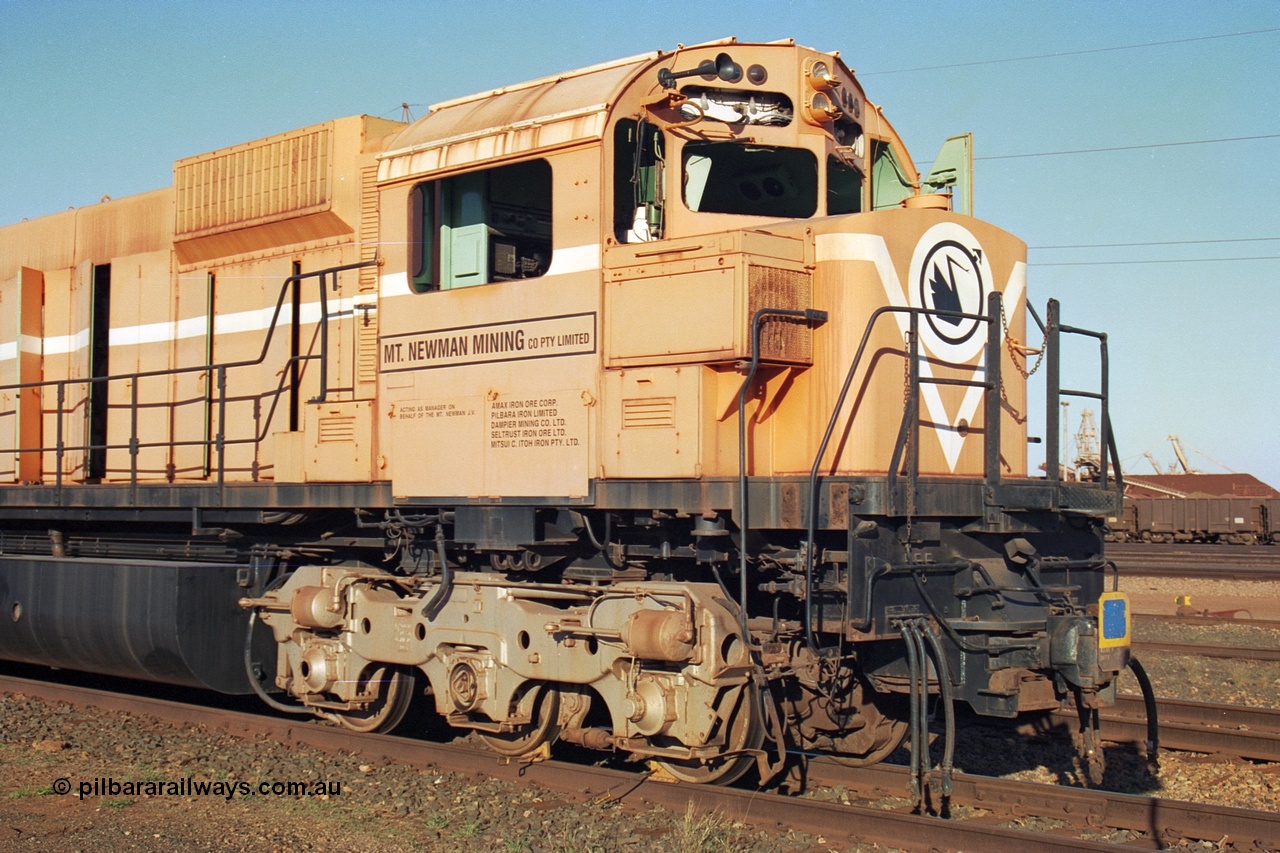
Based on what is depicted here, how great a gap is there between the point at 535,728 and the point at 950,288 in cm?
372

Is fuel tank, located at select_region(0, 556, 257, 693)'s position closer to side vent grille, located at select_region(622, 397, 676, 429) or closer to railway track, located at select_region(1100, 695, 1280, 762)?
side vent grille, located at select_region(622, 397, 676, 429)

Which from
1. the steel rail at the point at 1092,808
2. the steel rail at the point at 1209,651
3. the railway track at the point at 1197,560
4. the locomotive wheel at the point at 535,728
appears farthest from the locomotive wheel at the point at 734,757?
the railway track at the point at 1197,560

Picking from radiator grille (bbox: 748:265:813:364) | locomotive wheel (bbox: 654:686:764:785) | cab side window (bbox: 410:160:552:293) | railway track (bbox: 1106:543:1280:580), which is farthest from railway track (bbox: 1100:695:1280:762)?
railway track (bbox: 1106:543:1280:580)

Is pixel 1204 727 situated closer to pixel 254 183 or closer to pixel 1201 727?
pixel 1201 727

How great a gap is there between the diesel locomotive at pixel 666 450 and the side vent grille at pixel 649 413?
0.05 feet

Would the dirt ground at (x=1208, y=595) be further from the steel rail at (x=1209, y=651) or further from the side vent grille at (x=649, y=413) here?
the side vent grille at (x=649, y=413)

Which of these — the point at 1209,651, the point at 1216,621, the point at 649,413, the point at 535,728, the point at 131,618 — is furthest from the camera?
the point at 1216,621

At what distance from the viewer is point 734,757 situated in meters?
7.07

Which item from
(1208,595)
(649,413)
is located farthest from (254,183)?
(1208,595)

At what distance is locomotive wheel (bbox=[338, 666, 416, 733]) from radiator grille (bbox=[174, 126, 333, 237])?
3.50m

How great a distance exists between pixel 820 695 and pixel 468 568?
8.04 feet

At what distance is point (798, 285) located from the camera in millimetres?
7035

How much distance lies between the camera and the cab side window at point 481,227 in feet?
25.8

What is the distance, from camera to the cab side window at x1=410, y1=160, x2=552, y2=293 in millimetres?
7879
